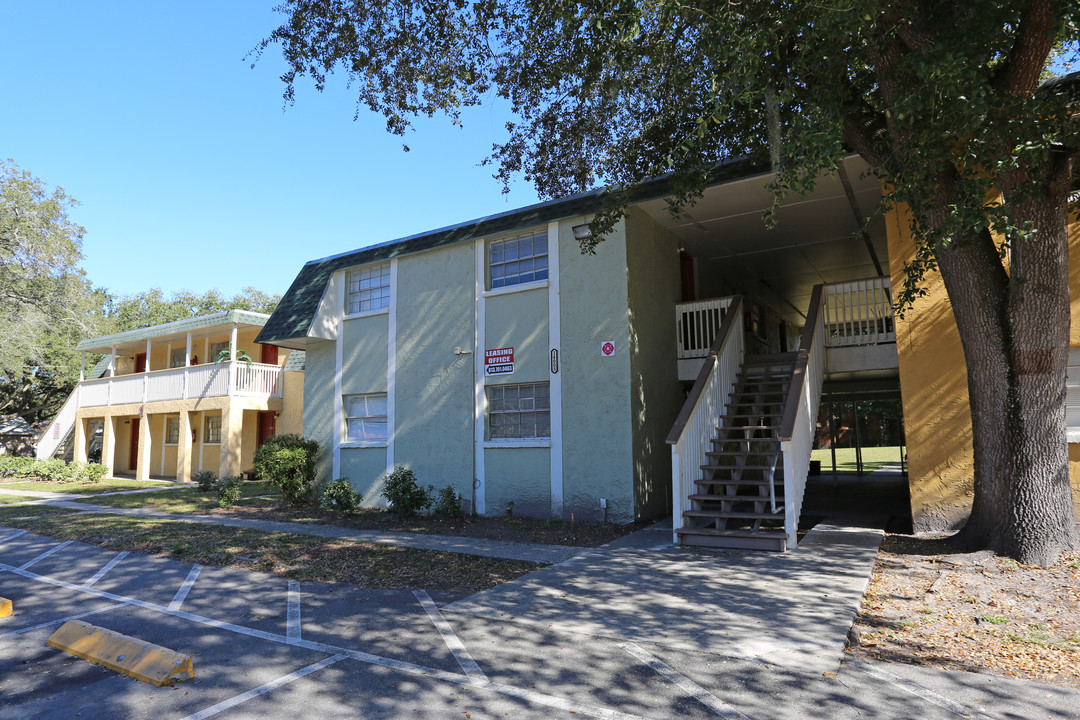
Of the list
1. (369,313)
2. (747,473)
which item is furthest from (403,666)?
(369,313)

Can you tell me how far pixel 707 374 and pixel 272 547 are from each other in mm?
7079

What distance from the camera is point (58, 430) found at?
25281mm

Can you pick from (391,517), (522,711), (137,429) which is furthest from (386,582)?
(137,429)

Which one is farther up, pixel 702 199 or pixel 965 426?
pixel 702 199

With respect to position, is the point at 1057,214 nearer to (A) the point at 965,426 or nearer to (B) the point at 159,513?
(A) the point at 965,426

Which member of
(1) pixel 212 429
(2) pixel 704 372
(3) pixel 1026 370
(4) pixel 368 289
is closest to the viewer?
(3) pixel 1026 370

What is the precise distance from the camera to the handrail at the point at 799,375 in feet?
26.2

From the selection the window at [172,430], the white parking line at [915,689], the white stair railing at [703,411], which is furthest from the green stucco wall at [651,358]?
the window at [172,430]

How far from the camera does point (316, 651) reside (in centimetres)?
486

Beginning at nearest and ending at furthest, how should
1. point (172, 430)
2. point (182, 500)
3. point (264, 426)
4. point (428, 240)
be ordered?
point (428, 240)
point (182, 500)
point (264, 426)
point (172, 430)

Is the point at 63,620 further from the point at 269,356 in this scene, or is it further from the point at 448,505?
the point at 269,356

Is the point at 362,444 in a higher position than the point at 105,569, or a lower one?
higher

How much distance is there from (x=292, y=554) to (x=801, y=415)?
7324 mm

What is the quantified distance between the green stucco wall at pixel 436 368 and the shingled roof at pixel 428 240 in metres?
0.35
